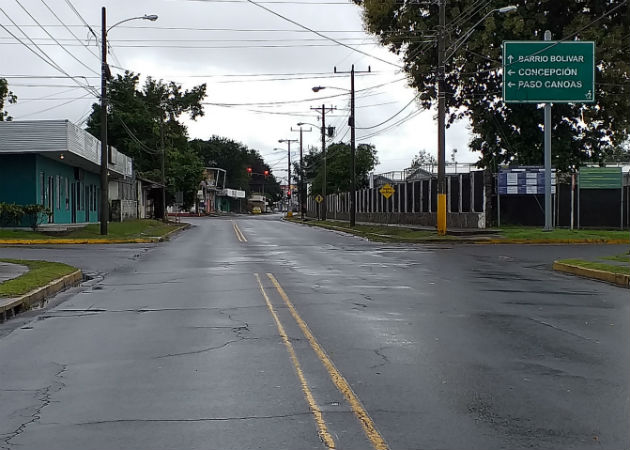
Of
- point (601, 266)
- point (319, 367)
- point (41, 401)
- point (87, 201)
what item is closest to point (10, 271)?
point (41, 401)

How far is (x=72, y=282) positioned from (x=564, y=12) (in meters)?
32.3

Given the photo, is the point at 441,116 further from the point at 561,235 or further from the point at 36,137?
the point at 36,137

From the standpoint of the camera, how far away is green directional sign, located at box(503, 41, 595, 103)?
31828 mm

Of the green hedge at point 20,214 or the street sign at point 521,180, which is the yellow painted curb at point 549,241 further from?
the green hedge at point 20,214

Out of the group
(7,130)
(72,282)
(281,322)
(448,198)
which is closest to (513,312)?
(281,322)

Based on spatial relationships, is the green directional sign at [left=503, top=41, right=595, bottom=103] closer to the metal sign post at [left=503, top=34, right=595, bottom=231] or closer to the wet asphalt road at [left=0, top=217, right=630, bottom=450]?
the metal sign post at [left=503, top=34, right=595, bottom=231]

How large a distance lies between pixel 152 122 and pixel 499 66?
40.3m

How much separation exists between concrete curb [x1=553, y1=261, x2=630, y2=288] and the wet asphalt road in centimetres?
99

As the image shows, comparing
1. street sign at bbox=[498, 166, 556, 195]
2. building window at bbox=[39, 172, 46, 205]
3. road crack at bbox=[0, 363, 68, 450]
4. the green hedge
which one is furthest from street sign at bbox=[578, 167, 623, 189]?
road crack at bbox=[0, 363, 68, 450]

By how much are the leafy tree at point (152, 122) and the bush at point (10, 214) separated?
111 ft

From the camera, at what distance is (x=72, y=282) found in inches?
638

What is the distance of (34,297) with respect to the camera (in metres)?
13.0

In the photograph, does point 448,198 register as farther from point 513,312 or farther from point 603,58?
point 513,312

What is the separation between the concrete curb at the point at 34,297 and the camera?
38.0ft
